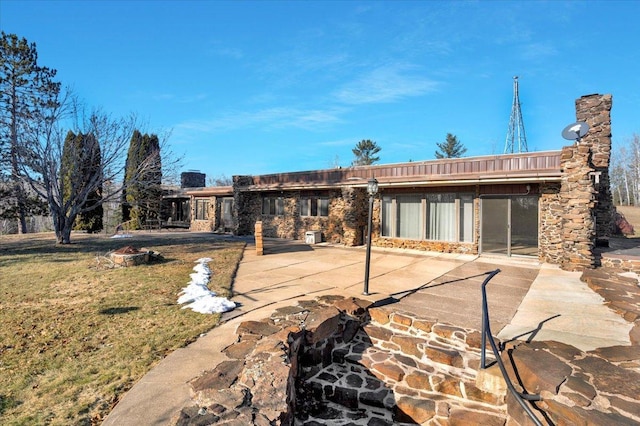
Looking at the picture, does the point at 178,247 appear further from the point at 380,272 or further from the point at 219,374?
the point at 219,374

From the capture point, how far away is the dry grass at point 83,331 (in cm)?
303

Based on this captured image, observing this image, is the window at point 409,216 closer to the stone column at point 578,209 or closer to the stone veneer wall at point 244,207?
the stone column at point 578,209

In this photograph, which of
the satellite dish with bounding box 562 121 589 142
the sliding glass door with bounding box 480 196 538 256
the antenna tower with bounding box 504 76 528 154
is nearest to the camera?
the satellite dish with bounding box 562 121 589 142

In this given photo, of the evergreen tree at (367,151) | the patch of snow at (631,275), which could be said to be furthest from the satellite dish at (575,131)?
the evergreen tree at (367,151)

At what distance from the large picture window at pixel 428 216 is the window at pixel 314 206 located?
3.02 metres

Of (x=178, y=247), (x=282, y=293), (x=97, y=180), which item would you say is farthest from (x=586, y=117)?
(x=97, y=180)

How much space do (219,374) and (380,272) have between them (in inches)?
233

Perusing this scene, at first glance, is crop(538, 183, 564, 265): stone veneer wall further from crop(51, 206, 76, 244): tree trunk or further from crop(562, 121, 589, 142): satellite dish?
crop(51, 206, 76, 244): tree trunk

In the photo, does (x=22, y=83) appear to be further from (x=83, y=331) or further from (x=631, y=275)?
(x=631, y=275)

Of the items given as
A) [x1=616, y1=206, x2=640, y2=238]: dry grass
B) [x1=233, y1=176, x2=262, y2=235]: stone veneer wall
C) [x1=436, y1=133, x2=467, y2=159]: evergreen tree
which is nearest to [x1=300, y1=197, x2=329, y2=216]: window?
[x1=233, y1=176, x2=262, y2=235]: stone veneer wall

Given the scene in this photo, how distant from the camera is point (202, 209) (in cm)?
2214

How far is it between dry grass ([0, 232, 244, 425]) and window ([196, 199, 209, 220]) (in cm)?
1281

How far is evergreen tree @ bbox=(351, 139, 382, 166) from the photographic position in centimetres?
3691

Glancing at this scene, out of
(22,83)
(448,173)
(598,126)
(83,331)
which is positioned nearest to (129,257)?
(83,331)
